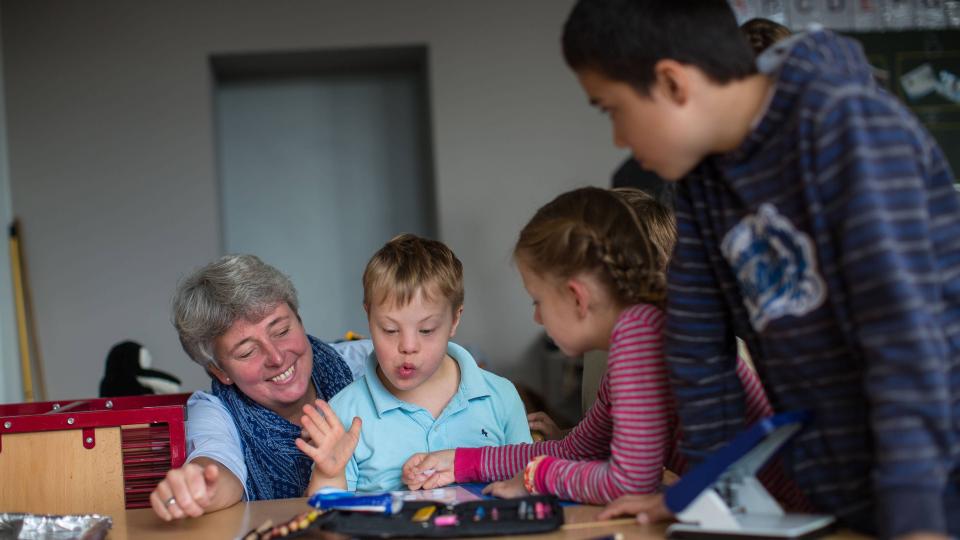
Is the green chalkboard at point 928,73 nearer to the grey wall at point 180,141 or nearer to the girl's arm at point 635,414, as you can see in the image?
the grey wall at point 180,141

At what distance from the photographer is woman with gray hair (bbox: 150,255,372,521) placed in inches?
78.4

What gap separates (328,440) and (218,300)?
65 centimetres

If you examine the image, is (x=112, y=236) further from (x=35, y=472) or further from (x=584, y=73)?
(x=584, y=73)

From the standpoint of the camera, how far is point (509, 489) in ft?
4.80

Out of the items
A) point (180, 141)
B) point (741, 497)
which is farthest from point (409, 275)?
point (180, 141)

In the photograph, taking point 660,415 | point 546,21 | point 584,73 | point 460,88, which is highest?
point 546,21

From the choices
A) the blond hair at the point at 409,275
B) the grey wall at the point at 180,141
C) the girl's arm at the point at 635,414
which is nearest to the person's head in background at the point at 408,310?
the blond hair at the point at 409,275

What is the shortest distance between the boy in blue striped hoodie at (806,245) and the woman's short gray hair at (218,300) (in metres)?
1.12

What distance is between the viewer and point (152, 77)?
4.82 m

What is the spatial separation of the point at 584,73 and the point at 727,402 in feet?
1.56

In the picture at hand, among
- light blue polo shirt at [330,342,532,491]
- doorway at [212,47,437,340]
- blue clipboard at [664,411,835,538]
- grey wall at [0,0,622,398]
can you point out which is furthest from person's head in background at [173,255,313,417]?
doorway at [212,47,437,340]

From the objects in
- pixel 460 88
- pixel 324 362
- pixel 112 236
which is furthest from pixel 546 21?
pixel 324 362

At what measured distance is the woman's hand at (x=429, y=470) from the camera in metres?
1.60

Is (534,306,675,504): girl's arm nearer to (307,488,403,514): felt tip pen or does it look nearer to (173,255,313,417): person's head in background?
(307,488,403,514): felt tip pen
